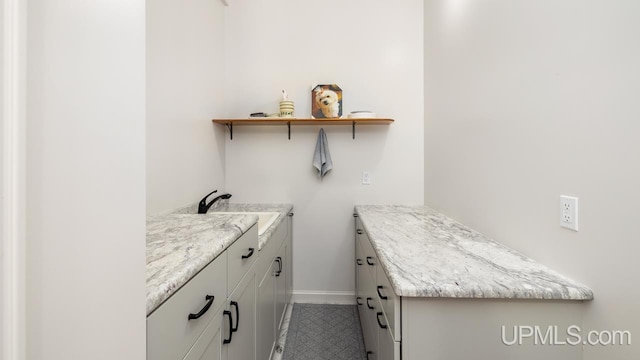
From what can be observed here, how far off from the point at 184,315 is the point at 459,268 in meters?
0.94

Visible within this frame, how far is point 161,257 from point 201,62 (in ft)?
5.55

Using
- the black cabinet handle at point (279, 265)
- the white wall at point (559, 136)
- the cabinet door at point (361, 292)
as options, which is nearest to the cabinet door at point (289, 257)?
the black cabinet handle at point (279, 265)

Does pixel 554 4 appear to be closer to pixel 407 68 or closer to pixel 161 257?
pixel 407 68

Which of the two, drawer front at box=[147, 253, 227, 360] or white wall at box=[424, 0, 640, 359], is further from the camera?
white wall at box=[424, 0, 640, 359]

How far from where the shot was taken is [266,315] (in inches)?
58.6

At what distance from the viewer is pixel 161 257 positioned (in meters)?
0.78

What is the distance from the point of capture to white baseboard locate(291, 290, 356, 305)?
2.36m

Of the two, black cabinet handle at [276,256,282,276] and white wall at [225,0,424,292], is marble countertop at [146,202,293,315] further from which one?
white wall at [225,0,424,292]

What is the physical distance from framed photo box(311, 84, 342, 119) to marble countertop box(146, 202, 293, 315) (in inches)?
47.6

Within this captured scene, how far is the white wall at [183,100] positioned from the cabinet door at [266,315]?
29.5 inches

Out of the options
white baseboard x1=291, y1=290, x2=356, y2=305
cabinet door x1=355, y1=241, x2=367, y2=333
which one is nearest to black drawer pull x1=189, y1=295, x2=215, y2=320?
cabinet door x1=355, y1=241, x2=367, y2=333

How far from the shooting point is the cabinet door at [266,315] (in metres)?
1.37

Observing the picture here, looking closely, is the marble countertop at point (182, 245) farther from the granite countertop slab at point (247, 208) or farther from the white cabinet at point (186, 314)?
the granite countertop slab at point (247, 208)

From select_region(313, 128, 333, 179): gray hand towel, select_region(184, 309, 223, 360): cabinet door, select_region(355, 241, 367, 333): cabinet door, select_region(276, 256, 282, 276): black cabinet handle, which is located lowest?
select_region(355, 241, 367, 333): cabinet door
